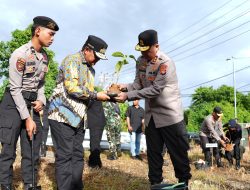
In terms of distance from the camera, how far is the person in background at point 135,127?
10.2 m

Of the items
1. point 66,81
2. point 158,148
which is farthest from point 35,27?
point 158,148

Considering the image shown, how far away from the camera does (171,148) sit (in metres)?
4.14

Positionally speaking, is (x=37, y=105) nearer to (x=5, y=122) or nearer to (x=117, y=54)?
(x=5, y=122)

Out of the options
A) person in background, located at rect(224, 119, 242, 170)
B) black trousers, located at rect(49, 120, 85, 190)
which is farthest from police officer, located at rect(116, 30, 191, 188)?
person in background, located at rect(224, 119, 242, 170)

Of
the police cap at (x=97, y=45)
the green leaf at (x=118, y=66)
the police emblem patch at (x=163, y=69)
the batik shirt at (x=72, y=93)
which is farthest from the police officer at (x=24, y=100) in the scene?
the police emblem patch at (x=163, y=69)

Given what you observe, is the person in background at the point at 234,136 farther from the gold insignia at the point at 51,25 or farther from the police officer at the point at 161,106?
the gold insignia at the point at 51,25

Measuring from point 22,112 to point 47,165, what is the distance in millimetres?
2630

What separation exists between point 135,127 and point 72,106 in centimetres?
655

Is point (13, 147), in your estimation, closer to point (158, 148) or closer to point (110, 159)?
point (158, 148)

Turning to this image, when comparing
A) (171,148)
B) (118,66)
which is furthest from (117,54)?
(171,148)

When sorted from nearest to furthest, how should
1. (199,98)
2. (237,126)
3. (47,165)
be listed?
(47,165)
(237,126)
(199,98)

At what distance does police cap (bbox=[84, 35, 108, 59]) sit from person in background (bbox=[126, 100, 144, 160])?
21.1ft

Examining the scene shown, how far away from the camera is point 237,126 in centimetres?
1055

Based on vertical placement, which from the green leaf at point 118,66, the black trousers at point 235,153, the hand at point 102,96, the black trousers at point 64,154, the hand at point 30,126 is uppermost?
the green leaf at point 118,66
